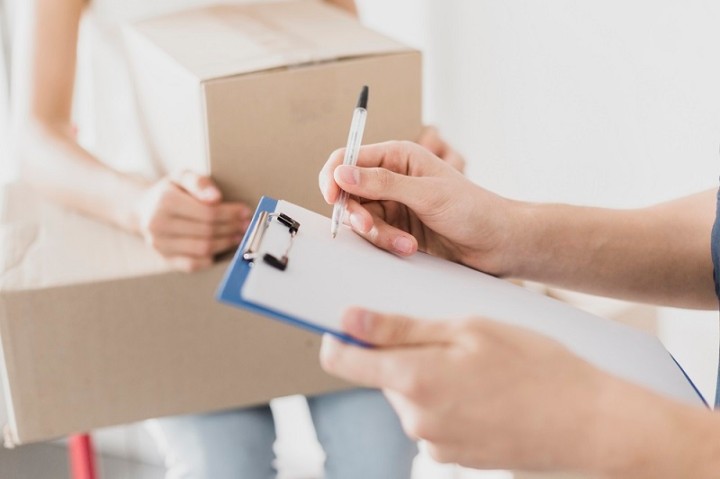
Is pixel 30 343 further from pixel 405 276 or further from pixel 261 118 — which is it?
pixel 405 276

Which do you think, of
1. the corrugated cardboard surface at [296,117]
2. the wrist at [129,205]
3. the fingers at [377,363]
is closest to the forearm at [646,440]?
the fingers at [377,363]

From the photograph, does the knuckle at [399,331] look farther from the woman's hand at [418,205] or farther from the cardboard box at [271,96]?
the cardboard box at [271,96]

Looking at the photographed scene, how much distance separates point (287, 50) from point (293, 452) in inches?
40.6

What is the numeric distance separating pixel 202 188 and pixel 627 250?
0.42 meters

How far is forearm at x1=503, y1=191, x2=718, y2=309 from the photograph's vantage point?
81 cm

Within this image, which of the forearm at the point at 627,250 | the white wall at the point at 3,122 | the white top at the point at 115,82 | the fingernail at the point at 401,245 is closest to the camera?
the fingernail at the point at 401,245

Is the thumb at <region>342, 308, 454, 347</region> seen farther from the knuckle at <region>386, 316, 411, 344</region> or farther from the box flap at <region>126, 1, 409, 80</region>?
the box flap at <region>126, 1, 409, 80</region>

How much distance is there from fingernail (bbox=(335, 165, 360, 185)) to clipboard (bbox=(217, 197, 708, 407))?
35 mm

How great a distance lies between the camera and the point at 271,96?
36.8 inches

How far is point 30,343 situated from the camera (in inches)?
36.8

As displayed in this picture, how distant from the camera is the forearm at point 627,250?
810 millimetres

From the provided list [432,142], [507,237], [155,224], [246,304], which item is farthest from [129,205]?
[246,304]

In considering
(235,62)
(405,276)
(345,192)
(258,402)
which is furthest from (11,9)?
(405,276)

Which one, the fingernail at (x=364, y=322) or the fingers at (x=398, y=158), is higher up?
the fingernail at (x=364, y=322)
